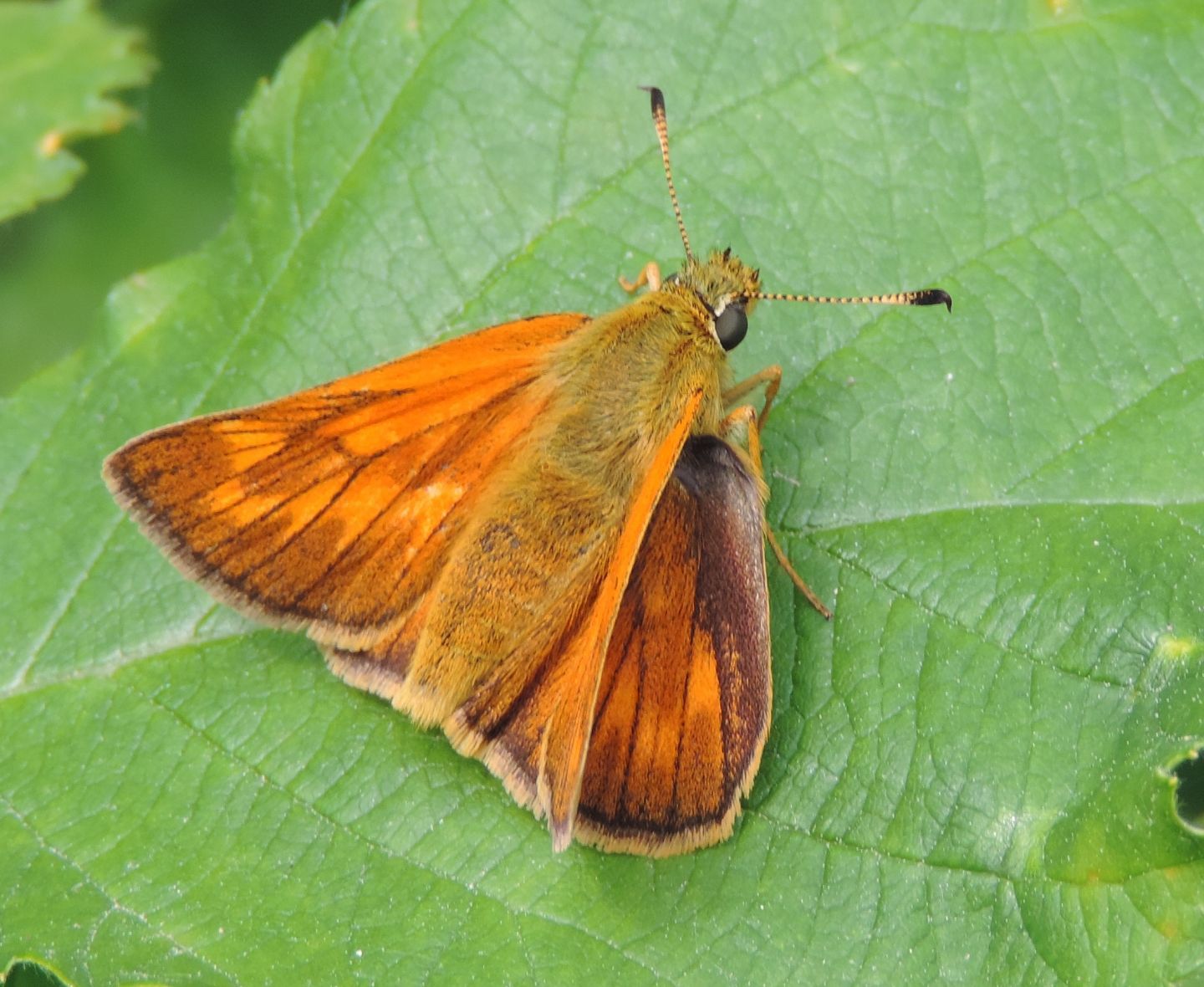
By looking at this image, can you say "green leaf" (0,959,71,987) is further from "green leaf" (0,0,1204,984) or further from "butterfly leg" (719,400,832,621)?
"butterfly leg" (719,400,832,621)

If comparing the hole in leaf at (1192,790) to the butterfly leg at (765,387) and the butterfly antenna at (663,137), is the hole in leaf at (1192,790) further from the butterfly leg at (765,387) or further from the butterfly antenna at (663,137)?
the butterfly antenna at (663,137)

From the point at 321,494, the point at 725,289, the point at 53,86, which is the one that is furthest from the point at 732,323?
the point at 53,86

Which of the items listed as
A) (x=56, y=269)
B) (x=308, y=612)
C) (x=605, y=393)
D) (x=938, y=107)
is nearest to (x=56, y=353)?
(x=56, y=269)

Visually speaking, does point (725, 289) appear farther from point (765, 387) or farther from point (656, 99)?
point (656, 99)

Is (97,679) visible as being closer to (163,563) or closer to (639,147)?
(163,563)

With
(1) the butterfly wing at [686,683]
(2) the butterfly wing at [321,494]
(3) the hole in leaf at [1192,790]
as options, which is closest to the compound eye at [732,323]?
(1) the butterfly wing at [686,683]

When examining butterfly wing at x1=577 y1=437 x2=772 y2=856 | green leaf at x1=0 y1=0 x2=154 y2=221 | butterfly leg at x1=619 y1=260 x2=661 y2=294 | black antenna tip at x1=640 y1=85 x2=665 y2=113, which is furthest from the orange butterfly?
green leaf at x1=0 y1=0 x2=154 y2=221
